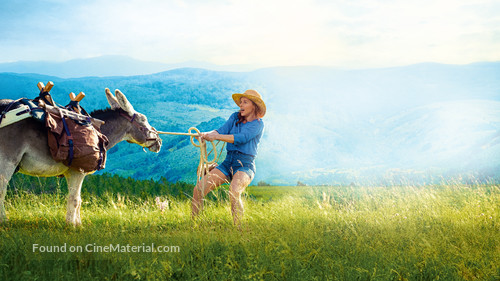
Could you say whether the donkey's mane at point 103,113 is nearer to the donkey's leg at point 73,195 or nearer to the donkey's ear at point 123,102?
the donkey's ear at point 123,102

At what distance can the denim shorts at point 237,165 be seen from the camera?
6.05 meters

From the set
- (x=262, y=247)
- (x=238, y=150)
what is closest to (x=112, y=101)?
(x=238, y=150)

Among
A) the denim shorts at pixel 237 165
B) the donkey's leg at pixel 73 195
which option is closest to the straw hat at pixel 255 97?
the denim shorts at pixel 237 165

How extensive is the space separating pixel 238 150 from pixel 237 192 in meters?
0.63

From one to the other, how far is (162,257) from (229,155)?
7.25 feet

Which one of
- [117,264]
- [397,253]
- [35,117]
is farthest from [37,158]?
[397,253]

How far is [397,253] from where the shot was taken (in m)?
4.84

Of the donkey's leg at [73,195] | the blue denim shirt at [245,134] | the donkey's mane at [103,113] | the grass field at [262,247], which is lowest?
the grass field at [262,247]

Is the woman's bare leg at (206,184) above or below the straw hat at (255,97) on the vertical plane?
below

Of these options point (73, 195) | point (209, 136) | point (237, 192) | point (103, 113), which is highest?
point (103, 113)

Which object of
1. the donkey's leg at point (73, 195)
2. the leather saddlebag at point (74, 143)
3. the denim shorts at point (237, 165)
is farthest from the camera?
the denim shorts at point (237, 165)

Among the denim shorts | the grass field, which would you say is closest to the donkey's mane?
the grass field

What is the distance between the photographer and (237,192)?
230 inches

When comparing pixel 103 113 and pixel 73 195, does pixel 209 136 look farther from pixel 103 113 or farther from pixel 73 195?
pixel 73 195
